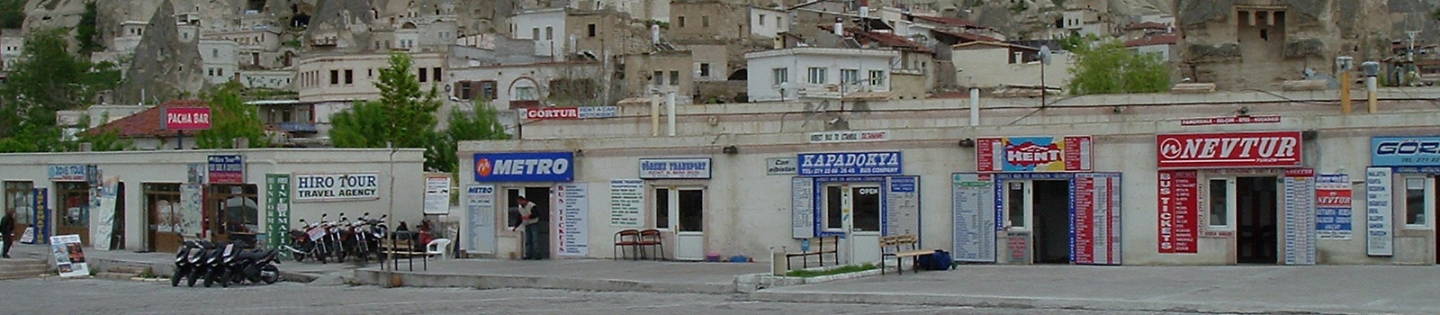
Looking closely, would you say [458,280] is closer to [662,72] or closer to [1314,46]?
[1314,46]

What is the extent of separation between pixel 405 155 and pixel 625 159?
8.31m

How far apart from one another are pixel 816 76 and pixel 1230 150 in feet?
200

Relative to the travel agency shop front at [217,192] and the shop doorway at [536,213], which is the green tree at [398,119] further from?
the shop doorway at [536,213]

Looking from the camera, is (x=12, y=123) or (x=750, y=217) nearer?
(x=750, y=217)

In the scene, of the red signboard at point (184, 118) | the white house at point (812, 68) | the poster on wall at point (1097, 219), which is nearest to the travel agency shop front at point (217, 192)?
the red signboard at point (184, 118)

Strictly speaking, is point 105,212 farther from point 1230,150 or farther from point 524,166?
point 1230,150

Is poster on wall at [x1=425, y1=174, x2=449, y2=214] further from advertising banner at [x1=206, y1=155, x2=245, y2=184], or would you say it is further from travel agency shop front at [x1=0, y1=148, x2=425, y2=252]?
advertising banner at [x1=206, y1=155, x2=245, y2=184]

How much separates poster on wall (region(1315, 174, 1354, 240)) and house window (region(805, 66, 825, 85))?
60.1 metres

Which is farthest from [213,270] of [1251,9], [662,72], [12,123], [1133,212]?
[12,123]

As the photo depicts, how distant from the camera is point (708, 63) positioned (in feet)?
355

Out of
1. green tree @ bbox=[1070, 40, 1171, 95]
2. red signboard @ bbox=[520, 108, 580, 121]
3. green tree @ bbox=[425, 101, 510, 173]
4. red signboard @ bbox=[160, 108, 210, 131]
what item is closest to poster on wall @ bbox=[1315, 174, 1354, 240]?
red signboard @ bbox=[520, 108, 580, 121]

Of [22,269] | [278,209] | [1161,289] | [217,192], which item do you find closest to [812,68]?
[217,192]

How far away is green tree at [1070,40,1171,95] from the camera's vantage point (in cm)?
6569

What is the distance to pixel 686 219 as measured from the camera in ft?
103
